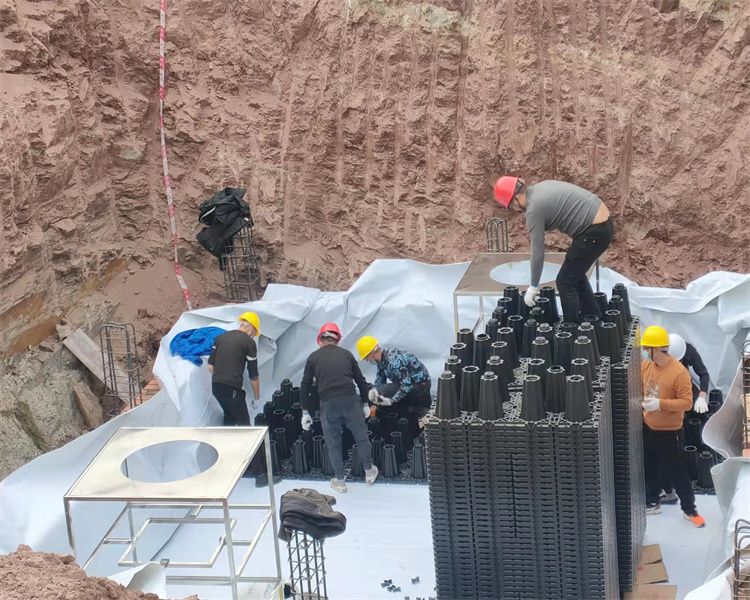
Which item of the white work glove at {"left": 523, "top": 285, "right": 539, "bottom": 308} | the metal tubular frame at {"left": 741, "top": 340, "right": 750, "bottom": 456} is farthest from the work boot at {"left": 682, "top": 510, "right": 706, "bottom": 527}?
the white work glove at {"left": 523, "top": 285, "right": 539, "bottom": 308}

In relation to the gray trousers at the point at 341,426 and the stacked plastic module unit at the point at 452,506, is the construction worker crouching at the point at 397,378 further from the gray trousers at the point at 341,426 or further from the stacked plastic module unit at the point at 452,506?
the stacked plastic module unit at the point at 452,506

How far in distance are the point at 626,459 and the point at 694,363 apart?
213cm

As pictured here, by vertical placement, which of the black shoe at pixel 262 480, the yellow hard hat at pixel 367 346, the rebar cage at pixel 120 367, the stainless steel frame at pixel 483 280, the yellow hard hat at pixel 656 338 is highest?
the stainless steel frame at pixel 483 280

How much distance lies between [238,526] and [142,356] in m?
4.23

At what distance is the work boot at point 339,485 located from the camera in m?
8.22

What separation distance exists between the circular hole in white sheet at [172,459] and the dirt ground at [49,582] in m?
3.36

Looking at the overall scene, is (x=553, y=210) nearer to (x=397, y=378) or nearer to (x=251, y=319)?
(x=397, y=378)

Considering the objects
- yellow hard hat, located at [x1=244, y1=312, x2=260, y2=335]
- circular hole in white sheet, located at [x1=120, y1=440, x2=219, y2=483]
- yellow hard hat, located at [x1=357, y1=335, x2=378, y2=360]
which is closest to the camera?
circular hole in white sheet, located at [x1=120, y1=440, x2=219, y2=483]

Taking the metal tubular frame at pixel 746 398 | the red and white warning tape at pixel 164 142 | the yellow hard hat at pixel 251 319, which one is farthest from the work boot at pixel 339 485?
the red and white warning tape at pixel 164 142

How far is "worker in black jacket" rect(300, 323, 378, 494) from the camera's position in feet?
26.2

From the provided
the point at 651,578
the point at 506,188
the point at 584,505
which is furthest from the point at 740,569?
the point at 506,188

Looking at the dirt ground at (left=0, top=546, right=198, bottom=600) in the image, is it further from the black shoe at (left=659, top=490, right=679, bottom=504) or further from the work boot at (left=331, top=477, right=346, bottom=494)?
the black shoe at (left=659, top=490, right=679, bottom=504)

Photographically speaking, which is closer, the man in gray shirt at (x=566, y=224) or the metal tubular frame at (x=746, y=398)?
the metal tubular frame at (x=746, y=398)

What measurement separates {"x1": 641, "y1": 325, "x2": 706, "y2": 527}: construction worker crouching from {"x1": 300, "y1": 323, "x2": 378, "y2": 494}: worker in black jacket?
2.34m
